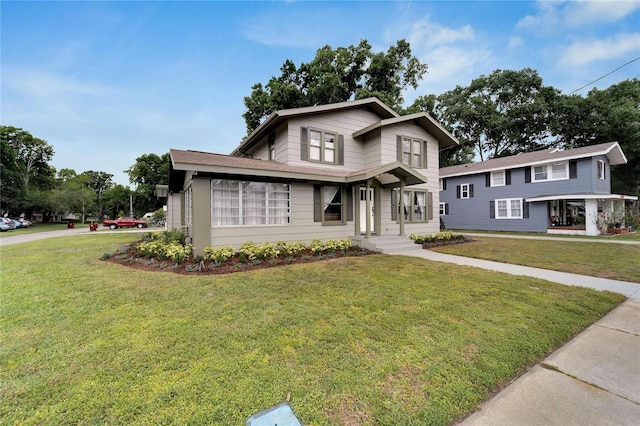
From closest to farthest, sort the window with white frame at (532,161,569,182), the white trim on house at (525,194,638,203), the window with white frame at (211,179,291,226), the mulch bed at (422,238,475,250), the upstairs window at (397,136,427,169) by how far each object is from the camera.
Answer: the window with white frame at (211,179,291,226) < the mulch bed at (422,238,475,250) < the upstairs window at (397,136,427,169) < the white trim on house at (525,194,638,203) < the window with white frame at (532,161,569,182)

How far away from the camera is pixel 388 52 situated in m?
23.2

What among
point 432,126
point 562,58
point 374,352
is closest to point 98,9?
point 374,352

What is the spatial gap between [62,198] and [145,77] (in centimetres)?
3076

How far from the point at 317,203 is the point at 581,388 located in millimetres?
8478

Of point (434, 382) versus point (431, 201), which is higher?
point (431, 201)

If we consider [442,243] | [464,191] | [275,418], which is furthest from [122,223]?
[464,191]

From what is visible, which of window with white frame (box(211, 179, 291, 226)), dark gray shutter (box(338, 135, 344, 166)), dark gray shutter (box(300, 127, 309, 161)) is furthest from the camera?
dark gray shutter (box(338, 135, 344, 166))

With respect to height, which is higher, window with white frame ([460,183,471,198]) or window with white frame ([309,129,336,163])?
window with white frame ([309,129,336,163])

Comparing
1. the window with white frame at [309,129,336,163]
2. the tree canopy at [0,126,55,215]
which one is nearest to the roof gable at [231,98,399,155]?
the window with white frame at [309,129,336,163]

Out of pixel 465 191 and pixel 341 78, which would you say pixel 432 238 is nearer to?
pixel 465 191

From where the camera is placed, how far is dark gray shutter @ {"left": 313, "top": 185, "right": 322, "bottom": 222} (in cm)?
1014

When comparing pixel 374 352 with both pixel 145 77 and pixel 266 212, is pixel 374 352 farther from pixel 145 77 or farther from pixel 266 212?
pixel 145 77

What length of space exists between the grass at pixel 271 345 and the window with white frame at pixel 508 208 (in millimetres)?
16162

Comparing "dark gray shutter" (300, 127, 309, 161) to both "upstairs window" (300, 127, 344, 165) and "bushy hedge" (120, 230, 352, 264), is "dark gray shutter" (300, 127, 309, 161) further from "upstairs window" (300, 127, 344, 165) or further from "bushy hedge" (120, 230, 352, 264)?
"bushy hedge" (120, 230, 352, 264)
